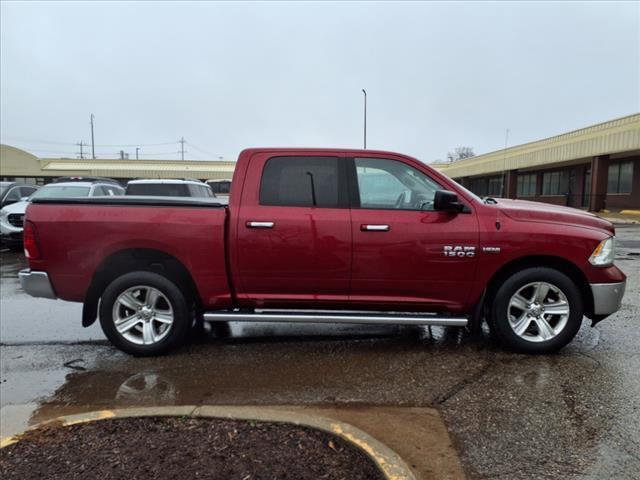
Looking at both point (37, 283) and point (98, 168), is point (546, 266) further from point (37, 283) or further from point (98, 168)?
point (98, 168)

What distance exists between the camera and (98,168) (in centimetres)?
4950

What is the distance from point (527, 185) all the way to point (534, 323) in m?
37.9

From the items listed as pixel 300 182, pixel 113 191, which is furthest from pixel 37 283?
pixel 113 191

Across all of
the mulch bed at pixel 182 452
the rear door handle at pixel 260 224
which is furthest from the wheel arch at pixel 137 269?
the mulch bed at pixel 182 452

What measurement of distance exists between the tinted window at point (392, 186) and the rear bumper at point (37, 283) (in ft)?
10.3

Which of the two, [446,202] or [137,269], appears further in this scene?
[137,269]

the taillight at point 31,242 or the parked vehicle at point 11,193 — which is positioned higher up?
the parked vehicle at point 11,193

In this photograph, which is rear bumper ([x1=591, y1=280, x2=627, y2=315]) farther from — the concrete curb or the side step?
the concrete curb

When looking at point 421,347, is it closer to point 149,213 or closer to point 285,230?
point 285,230

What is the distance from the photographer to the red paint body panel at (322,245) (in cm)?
425

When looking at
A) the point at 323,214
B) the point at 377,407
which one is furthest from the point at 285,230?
the point at 377,407

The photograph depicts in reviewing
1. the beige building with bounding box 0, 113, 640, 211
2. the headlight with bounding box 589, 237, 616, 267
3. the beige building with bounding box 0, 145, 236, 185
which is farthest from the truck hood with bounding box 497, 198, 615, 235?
the beige building with bounding box 0, 145, 236, 185

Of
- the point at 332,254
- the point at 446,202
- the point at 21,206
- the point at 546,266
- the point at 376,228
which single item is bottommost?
the point at 546,266

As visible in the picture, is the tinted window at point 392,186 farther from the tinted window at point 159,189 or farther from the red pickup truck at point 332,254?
the tinted window at point 159,189
